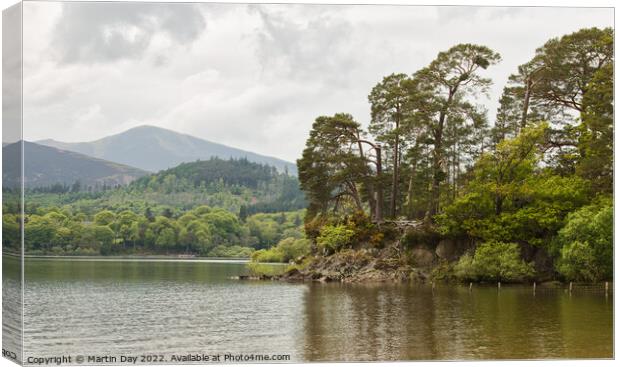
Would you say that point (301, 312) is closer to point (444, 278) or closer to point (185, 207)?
point (444, 278)

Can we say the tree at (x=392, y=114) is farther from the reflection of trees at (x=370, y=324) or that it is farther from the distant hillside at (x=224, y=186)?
the distant hillside at (x=224, y=186)

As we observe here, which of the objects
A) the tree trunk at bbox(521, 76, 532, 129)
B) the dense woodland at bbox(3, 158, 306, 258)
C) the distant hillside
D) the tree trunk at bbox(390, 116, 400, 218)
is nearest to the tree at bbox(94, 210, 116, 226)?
the dense woodland at bbox(3, 158, 306, 258)

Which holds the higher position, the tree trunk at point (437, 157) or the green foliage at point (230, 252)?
the tree trunk at point (437, 157)

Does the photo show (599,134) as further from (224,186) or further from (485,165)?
(224,186)

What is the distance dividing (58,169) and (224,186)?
184ft

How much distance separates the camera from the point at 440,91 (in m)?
34.9

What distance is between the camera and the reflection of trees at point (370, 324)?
14.3m

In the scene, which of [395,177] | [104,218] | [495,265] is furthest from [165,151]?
[495,265]

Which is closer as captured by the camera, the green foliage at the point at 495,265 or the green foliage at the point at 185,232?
the green foliage at the point at 495,265

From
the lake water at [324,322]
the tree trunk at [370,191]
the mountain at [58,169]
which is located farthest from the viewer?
the tree trunk at [370,191]

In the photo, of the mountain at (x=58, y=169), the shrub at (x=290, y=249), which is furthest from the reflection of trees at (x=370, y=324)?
the shrub at (x=290, y=249)

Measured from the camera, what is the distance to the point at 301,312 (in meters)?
21.0

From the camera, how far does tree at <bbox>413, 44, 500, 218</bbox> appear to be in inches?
1336

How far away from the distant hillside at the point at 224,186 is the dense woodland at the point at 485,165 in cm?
→ 5033
